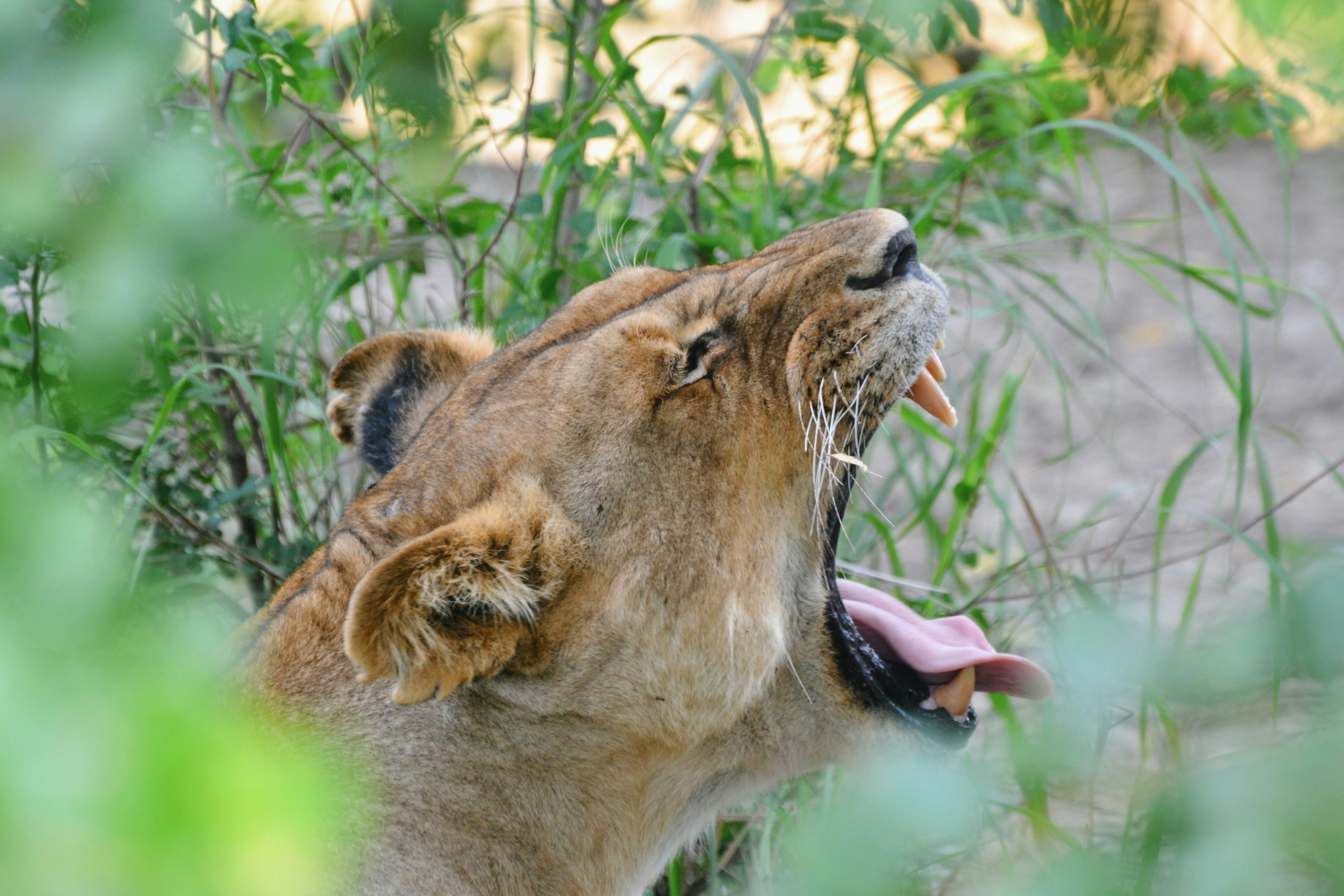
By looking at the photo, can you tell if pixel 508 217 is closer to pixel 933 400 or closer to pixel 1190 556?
pixel 933 400

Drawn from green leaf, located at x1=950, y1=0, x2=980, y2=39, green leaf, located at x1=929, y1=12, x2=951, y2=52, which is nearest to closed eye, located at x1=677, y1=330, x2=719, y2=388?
green leaf, located at x1=929, y1=12, x2=951, y2=52

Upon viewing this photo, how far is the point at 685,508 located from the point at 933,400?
2.23 ft

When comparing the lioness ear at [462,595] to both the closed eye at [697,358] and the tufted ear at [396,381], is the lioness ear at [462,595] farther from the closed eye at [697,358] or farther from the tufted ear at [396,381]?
the tufted ear at [396,381]

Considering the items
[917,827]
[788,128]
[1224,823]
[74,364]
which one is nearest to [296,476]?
[74,364]

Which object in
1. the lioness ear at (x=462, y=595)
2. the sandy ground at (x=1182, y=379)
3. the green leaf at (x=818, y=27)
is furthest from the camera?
the sandy ground at (x=1182, y=379)

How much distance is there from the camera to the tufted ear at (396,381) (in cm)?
253

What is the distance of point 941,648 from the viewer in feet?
7.65

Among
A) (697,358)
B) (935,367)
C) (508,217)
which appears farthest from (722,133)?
(697,358)

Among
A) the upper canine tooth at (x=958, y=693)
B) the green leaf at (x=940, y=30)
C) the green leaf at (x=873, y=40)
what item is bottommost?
the upper canine tooth at (x=958, y=693)

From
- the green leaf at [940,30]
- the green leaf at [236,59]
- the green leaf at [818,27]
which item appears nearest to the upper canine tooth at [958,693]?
the green leaf at [940,30]

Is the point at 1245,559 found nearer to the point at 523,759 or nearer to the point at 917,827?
the point at 523,759

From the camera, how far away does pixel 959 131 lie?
3682mm

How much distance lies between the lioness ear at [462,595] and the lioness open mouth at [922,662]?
0.62 m

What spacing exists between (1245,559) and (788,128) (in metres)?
3.42
